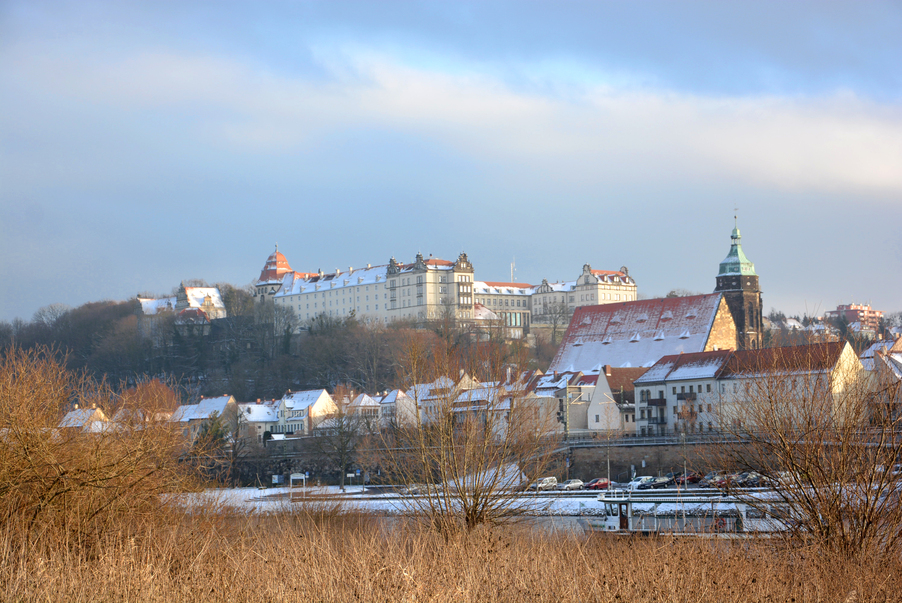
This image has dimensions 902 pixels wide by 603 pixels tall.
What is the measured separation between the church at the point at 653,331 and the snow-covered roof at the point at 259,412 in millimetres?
28201

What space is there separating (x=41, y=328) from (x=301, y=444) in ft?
306

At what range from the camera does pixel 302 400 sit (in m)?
108

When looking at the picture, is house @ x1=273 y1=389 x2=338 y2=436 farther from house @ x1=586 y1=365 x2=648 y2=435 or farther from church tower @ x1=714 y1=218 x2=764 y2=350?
church tower @ x1=714 y1=218 x2=764 y2=350

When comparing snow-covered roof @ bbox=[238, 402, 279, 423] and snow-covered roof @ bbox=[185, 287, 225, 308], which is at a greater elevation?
snow-covered roof @ bbox=[185, 287, 225, 308]

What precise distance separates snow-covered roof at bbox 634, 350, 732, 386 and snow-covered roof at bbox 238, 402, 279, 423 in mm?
41516

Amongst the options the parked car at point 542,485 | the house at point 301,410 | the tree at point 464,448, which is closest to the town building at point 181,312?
the house at point 301,410

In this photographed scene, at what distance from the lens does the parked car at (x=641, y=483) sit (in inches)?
2203

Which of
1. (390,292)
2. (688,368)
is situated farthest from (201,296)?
(688,368)

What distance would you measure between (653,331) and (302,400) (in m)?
34.9

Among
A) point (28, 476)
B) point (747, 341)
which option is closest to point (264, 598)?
point (28, 476)

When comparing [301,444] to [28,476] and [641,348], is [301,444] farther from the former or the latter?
[28,476]

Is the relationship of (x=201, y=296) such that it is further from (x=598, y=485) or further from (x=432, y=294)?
(x=598, y=485)

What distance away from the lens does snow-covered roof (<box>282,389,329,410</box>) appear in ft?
349

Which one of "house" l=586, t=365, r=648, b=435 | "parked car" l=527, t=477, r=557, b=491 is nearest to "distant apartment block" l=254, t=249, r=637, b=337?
"house" l=586, t=365, r=648, b=435
